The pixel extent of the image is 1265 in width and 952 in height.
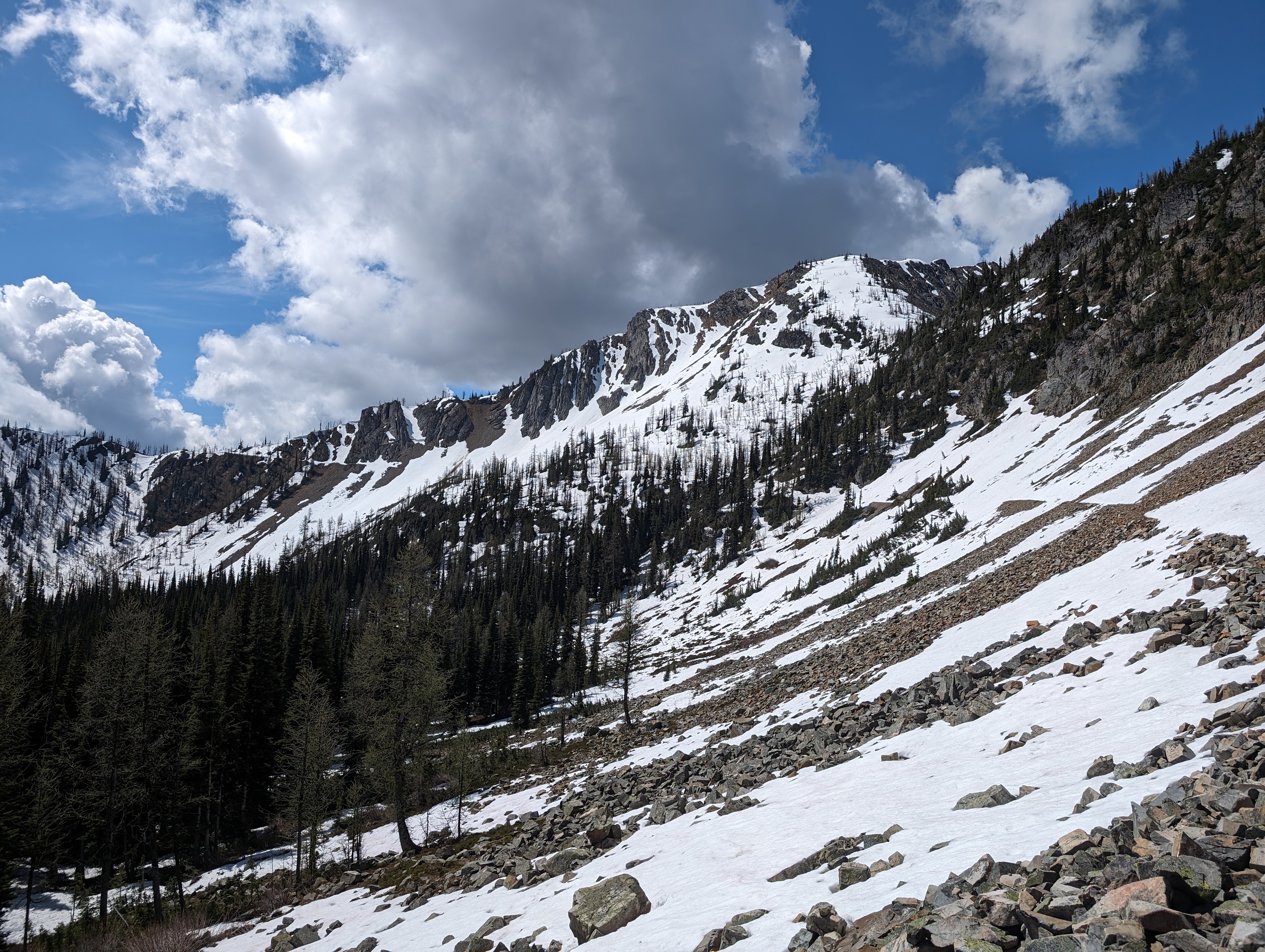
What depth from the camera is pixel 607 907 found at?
9484 mm

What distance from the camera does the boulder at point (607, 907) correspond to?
907cm

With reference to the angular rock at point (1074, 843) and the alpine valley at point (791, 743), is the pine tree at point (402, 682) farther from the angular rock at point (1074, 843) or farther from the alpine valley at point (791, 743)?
the angular rock at point (1074, 843)

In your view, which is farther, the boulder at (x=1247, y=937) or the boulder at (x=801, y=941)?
the boulder at (x=801, y=941)

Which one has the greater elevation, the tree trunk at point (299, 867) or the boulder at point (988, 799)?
the boulder at point (988, 799)

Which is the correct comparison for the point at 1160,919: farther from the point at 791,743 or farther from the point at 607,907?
the point at 791,743

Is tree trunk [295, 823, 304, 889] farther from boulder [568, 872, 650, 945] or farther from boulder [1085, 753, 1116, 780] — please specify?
boulder [1085, 753, 1116, 780]

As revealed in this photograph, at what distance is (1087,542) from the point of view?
25.1 m

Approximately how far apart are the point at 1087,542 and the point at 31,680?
196ft

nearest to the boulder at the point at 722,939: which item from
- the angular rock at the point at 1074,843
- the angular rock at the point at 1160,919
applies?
the angular rock at the point at 1074,843

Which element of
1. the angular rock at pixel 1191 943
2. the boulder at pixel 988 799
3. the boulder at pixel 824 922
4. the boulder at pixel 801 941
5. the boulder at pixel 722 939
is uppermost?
the angular rock at pixel 1191 943

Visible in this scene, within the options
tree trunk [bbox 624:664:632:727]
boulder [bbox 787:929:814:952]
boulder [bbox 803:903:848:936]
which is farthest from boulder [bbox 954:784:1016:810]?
tree trunk [bbox 624:664:632:727]

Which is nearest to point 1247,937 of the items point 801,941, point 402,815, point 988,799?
point 801,941

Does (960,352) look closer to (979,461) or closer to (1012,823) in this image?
(979,461)

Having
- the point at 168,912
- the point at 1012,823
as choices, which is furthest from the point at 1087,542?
the point at 168,912
